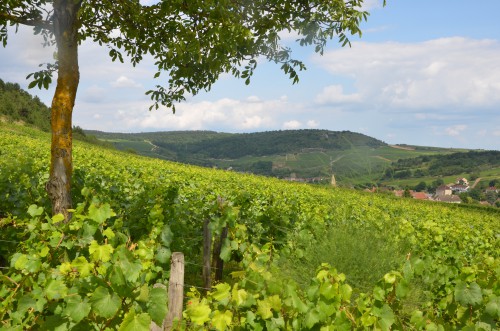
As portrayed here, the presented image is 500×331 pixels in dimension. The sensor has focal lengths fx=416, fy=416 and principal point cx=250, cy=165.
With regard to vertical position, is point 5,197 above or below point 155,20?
below

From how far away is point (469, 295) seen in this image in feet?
10.3

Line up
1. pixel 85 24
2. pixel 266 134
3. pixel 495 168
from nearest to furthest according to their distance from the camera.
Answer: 1. pixel 85 24
2. pixel 495 168
3. pixel 266 134

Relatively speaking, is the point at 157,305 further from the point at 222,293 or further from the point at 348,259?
the point at 348,259

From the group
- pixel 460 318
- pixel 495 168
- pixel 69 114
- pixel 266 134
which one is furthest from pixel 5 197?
pixel 266 134

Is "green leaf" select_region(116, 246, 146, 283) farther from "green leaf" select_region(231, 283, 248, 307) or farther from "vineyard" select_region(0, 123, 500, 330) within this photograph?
"green leaf" select_region(231, 283, 248, 307)

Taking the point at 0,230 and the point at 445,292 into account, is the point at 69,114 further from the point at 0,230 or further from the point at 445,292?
the point at 445,292

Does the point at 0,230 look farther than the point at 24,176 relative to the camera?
No

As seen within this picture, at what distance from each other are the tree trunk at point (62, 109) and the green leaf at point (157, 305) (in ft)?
11.9

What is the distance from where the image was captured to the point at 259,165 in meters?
123

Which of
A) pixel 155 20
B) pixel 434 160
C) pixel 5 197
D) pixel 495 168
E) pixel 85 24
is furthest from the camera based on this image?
pixel 434 160

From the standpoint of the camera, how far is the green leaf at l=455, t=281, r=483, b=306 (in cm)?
312

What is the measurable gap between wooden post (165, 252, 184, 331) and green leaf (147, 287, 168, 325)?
1129mm

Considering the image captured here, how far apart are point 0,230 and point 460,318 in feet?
21.4

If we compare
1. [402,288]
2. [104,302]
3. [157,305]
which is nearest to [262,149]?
[402,288]
